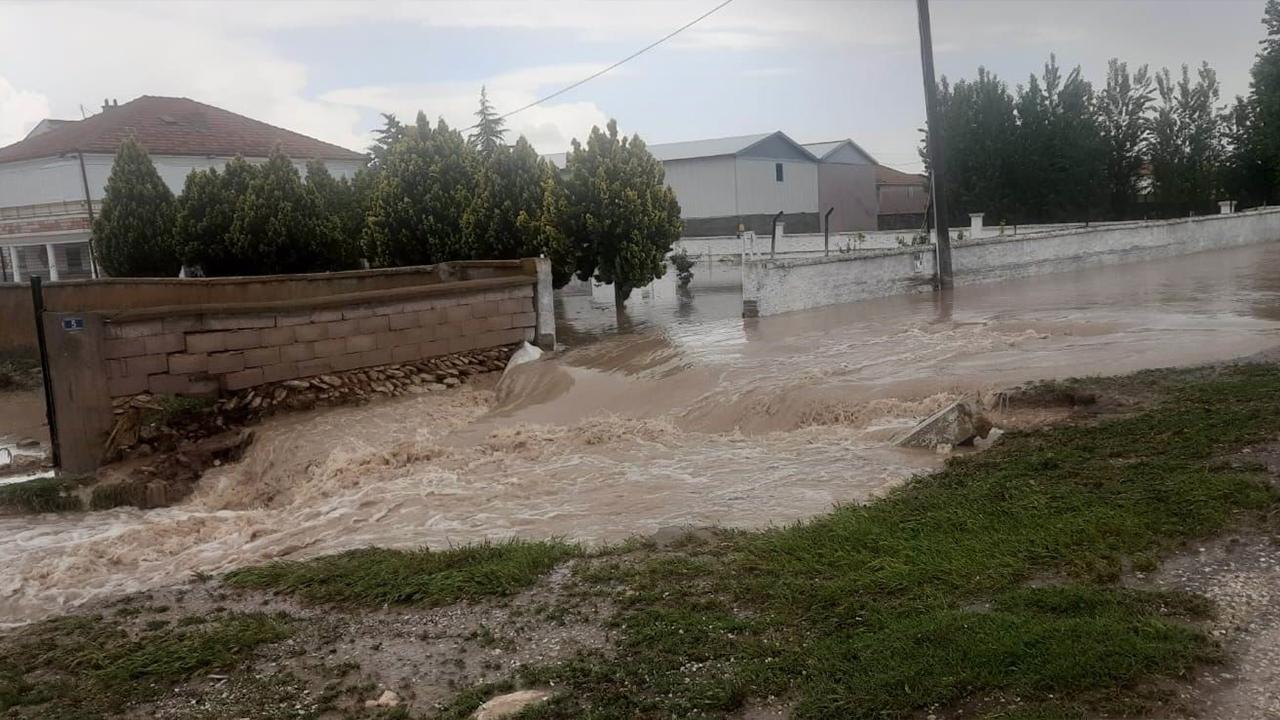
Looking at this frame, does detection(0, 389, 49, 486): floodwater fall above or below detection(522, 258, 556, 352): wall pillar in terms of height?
below

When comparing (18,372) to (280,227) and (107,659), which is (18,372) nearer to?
(280,227)

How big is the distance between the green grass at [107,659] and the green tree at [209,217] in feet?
56.3

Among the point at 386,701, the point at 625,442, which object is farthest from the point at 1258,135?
the point at 386,701

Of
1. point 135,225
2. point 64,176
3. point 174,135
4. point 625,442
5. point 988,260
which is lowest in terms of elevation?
point 625,442

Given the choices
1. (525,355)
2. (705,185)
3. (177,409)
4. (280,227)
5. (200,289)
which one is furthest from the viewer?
(705,185)

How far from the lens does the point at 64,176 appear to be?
34.6m

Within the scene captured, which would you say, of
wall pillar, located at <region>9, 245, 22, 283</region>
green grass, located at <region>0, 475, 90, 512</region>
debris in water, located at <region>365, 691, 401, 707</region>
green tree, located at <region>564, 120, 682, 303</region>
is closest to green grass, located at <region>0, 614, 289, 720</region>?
debris in water, located at <region>365, 691, 401, 707</region>

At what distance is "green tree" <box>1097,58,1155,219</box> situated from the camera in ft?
142

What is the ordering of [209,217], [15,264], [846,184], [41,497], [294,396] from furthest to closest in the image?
[846,184], [15,264], [209,217], [294,396], [41,497]

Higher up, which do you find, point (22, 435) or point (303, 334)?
point (303, 334)

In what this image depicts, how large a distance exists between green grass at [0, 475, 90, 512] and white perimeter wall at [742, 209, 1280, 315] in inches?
426

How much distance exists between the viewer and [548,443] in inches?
430

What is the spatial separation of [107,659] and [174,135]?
1372 inches

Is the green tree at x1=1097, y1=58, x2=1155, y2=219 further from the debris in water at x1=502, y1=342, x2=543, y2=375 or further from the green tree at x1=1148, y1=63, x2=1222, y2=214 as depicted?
the debris in water at x1=502, y1=342, x2=543, y2=375
